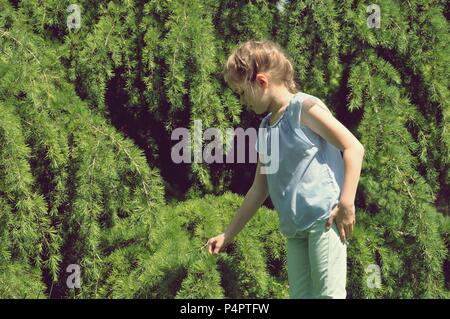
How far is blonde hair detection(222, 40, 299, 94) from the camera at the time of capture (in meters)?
1.42

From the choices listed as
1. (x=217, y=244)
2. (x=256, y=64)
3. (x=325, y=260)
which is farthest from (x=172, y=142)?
(x=325, y=260)

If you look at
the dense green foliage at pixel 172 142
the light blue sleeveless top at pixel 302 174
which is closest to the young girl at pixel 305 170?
the light blue sleeveless top at pixel 302 174

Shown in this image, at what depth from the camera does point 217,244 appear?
5.13 ft

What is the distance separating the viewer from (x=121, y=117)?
2.07 m

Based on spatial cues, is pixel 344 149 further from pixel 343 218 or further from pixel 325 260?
pixel 325 260

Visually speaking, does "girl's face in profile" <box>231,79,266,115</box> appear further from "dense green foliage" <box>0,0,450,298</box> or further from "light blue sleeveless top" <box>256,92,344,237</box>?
"dense green foliage" <box>0,0,450,298</box>

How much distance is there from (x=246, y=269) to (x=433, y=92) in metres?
0.82

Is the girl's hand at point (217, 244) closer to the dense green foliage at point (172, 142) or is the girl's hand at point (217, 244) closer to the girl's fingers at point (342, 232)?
the dense green foliage at point (172, 142)

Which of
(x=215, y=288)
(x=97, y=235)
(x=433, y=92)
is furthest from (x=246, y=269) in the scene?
(x=433, y=92)

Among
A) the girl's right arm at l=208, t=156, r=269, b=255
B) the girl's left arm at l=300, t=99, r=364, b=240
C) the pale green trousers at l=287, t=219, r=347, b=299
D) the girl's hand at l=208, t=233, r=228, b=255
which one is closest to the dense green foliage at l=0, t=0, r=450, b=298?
the girl's hand at l=208, t=233, r=228, b=255

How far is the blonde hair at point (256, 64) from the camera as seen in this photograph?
142cm
